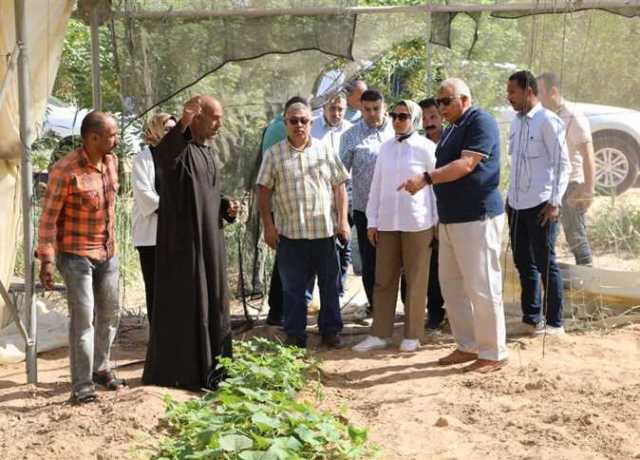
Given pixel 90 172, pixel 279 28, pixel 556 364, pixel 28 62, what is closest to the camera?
pixel 90 172

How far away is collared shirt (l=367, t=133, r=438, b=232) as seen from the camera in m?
6.79

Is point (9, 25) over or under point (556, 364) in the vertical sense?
over

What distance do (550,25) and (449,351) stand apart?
2.53 metres

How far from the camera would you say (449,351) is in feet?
22.9

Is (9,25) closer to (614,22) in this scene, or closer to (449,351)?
(449,351)

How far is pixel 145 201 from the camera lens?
21.6ft

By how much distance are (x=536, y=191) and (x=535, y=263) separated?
20.6 inches

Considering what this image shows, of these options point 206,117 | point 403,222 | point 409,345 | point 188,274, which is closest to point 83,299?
point 188,274

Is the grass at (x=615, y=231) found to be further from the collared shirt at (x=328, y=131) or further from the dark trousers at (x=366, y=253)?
the collared shirt at (x=328, y=131)

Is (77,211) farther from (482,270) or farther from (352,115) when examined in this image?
(352,115)

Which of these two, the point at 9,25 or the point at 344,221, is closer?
the point at 9,25

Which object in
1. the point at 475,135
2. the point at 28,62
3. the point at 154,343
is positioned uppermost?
the point at 28,62

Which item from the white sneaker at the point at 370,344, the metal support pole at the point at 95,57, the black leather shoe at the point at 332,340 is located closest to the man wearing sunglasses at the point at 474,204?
the white sneaker at the point at 370,344

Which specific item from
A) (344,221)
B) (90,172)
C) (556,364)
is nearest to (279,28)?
(344,221)
